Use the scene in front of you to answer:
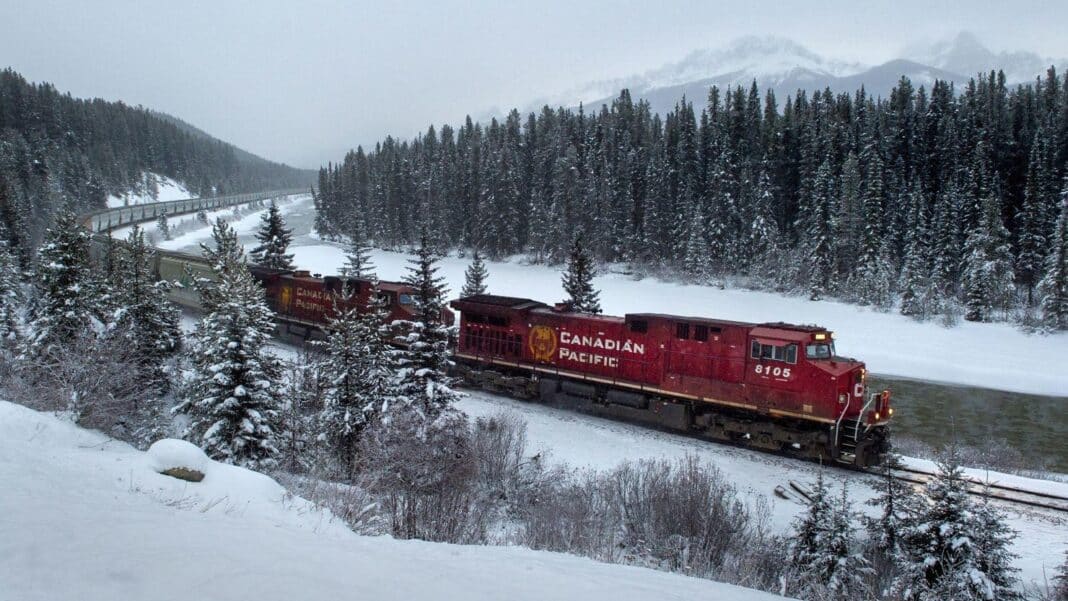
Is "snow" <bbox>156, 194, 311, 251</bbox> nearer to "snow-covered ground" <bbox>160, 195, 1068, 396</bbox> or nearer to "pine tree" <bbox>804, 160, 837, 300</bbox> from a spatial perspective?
"snow-covered ground" <bbox>160, 195, 1068, 396</bbox>

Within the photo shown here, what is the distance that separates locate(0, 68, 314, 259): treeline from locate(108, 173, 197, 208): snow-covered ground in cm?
173

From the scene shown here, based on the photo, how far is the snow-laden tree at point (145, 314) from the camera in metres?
23.8

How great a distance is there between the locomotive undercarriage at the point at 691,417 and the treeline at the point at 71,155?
190ft

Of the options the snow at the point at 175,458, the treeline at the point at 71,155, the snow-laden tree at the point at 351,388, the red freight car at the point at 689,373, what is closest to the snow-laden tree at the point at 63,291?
the snow-laden tree at the point at 351,388

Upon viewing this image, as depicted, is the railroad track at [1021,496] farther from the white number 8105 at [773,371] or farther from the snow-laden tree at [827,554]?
the snow-laden tree at [827,554]

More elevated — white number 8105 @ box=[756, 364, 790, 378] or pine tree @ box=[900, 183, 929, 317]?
pine tree @ box=[900, 183, 929, 317]

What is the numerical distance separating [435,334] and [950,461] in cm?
1471

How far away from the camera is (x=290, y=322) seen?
35469 millimetres

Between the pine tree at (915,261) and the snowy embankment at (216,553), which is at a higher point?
the pine tree at (915,261)

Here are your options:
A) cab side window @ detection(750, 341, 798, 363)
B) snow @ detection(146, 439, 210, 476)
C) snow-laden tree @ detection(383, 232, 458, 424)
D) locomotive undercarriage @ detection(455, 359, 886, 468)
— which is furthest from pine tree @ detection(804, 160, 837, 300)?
snow @ detection(146, 439, 210, 476)

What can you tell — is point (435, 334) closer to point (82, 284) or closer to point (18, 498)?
point (18, 498)

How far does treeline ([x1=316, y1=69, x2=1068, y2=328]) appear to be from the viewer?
57.2m

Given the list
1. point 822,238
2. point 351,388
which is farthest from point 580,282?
point 822,238

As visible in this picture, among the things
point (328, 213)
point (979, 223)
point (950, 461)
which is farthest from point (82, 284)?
point (328, 213)
